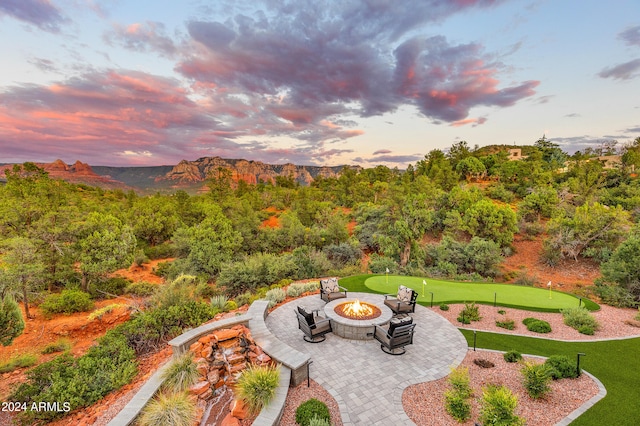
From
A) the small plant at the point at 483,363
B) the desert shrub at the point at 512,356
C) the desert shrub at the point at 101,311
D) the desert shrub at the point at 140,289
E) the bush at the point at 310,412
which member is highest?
the bush at the point at 310,412

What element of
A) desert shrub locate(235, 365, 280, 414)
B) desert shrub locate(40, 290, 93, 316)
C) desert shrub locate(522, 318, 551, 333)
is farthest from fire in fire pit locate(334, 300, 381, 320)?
desert shrub locate(40, 290, 93, 316)

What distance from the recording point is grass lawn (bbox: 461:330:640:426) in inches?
202

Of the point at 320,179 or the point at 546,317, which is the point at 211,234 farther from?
the point at 320,179

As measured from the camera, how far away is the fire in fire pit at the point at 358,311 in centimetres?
867

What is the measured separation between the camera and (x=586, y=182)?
120ft

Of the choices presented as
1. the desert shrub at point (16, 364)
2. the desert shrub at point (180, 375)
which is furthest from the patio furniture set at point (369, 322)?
the desert shrub at point (16, 364)

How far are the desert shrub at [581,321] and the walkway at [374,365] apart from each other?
4054 mm

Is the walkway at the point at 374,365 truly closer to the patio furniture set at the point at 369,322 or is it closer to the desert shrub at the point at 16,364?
the patio furniture set at the point at 369,322

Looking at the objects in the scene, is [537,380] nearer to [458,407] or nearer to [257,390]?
[458,407]

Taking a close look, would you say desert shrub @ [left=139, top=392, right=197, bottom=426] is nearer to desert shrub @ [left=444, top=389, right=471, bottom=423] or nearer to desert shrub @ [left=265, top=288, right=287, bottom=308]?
desert shrub @ [left=444, top=389, right=471, bottom=423]

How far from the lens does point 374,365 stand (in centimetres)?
688

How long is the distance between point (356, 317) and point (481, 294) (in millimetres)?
6850

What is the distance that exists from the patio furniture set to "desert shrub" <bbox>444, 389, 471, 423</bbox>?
208 centimetres

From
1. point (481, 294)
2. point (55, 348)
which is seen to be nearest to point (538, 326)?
point (481, 294)
